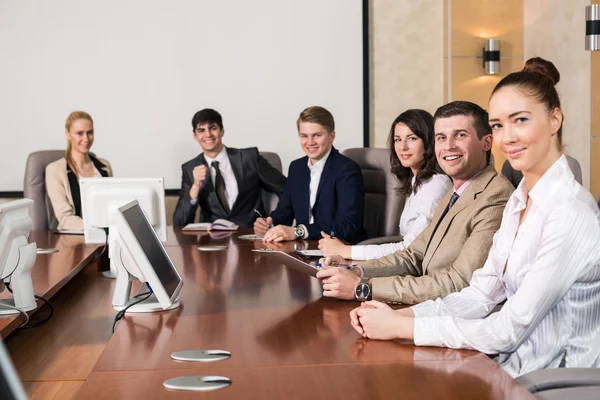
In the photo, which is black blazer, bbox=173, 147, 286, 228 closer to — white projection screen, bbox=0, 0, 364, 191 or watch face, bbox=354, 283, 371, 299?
white projection screen, bbox=0, 0, 364, 191

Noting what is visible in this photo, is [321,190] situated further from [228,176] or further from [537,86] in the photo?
[537,86]

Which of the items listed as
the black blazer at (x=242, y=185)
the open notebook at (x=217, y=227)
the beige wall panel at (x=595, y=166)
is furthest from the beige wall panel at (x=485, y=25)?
the open notebook at (x=217, y=227)

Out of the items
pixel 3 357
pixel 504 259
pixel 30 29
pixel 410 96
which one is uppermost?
pixel 30 29

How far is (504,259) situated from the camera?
1.93 m

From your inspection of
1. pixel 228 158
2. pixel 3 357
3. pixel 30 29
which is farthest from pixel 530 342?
pixel 30 29

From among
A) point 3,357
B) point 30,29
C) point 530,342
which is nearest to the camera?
point 3,357

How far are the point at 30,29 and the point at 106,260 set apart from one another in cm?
308

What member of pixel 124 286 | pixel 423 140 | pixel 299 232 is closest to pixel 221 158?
pixel 299 232

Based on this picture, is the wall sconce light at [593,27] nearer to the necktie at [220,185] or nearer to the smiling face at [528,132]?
the necktie at [220,185]

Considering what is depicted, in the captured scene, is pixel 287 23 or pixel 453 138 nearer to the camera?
pixel 453 138

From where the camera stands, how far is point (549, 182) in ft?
5.82

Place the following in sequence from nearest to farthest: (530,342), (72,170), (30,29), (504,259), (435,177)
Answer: (530,342) → (504,259) → (435,177) → (72,170) → (30,29)

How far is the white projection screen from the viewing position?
5.80m

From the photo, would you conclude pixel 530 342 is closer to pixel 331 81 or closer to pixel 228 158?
pixel 228 158
